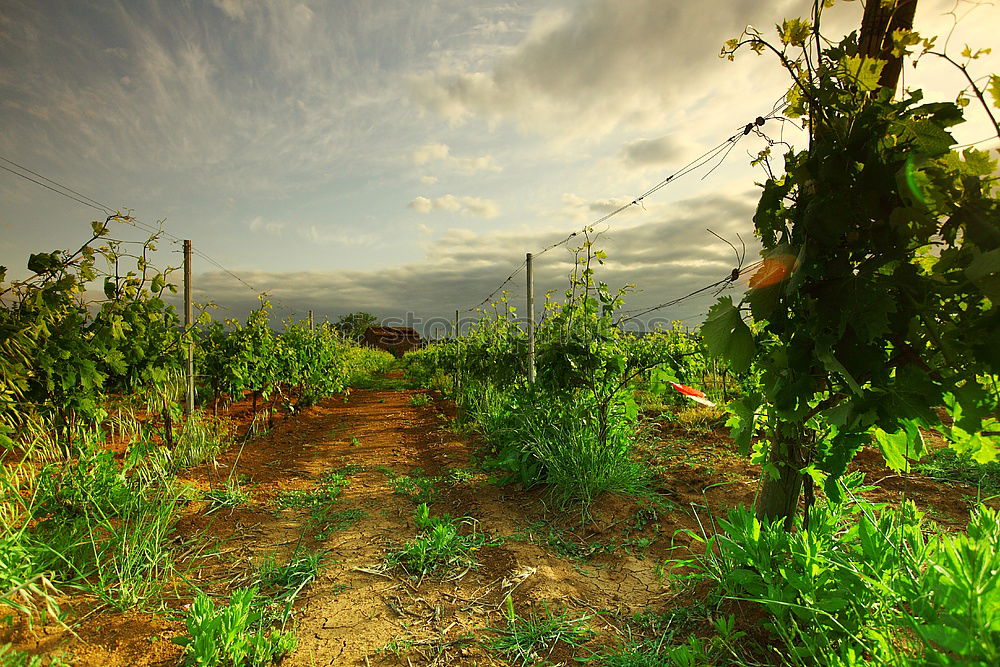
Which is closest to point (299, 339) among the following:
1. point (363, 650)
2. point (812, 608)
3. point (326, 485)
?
point (326, 485)

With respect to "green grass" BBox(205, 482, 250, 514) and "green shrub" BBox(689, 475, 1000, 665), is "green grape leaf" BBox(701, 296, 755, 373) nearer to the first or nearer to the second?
"green shrub" BBox(689, 475, 1000, 665)

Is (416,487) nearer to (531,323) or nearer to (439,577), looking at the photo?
(439,577)

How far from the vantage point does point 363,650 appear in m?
2.51

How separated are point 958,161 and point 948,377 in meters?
0.80

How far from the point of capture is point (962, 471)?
4.98 m

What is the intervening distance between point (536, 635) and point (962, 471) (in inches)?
211

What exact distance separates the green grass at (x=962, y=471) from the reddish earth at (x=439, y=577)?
40 centimetres

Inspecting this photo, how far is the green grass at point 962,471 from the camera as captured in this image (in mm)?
4688

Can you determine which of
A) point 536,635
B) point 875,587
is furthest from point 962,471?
point 536,635

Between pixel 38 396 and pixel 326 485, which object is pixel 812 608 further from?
pixel 38 396

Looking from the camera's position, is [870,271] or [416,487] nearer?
[870,271]

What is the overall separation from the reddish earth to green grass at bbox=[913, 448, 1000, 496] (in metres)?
0.40

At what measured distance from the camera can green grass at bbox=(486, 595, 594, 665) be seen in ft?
8.07

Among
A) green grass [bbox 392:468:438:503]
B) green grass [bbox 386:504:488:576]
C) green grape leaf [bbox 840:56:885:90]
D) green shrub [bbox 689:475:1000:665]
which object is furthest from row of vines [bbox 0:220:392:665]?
green grape leaf [bbox 840:56:885:90]
